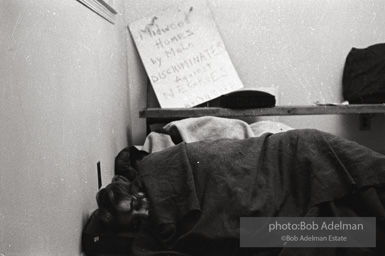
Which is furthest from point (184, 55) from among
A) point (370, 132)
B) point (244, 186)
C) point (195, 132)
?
point (244, 186)

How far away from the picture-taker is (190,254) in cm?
107

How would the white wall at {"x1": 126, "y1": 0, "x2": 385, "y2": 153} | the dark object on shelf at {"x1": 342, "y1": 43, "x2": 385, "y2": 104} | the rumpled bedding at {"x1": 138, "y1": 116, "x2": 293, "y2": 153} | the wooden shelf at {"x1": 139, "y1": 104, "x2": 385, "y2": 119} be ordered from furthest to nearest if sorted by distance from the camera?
the white wall at {"x1": 126, "y1": 0, "x2": 385, "y2": 153} < the dark object on shelf at {"x1": 342, "y1": 43, "x2": 385, "y2": 104} < the wooden shelf at {"x1": 139, "y1": 104, "x2": 385, "y2": 119} < the rumpled bedding at {"x1": 138, "y1": 116, "x2": 293, "y2": 153}

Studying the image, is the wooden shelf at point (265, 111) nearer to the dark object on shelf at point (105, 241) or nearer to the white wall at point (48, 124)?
the white wall at point (48, 124)

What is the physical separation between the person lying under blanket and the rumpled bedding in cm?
39

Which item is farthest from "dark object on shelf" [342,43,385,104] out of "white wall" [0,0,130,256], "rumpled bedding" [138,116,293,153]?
"white wall" [0,0,130,256]

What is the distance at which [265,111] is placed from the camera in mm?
1879

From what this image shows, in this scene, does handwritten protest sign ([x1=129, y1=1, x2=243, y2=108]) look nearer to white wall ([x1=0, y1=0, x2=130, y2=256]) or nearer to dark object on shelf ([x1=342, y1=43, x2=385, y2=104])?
dark object on shelf ([x1=342, y1=43, x2=385, y2=104])

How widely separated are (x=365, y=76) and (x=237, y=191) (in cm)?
128

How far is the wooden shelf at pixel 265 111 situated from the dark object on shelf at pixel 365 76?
13 centimetres

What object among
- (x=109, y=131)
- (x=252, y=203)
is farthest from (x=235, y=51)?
(x=252, y=203)

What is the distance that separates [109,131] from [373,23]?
1.43 meters

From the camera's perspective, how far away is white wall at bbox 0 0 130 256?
2.23ft

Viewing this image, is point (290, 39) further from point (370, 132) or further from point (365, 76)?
point (370, 132)

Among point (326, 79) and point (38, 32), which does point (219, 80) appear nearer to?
point (326, 79)
